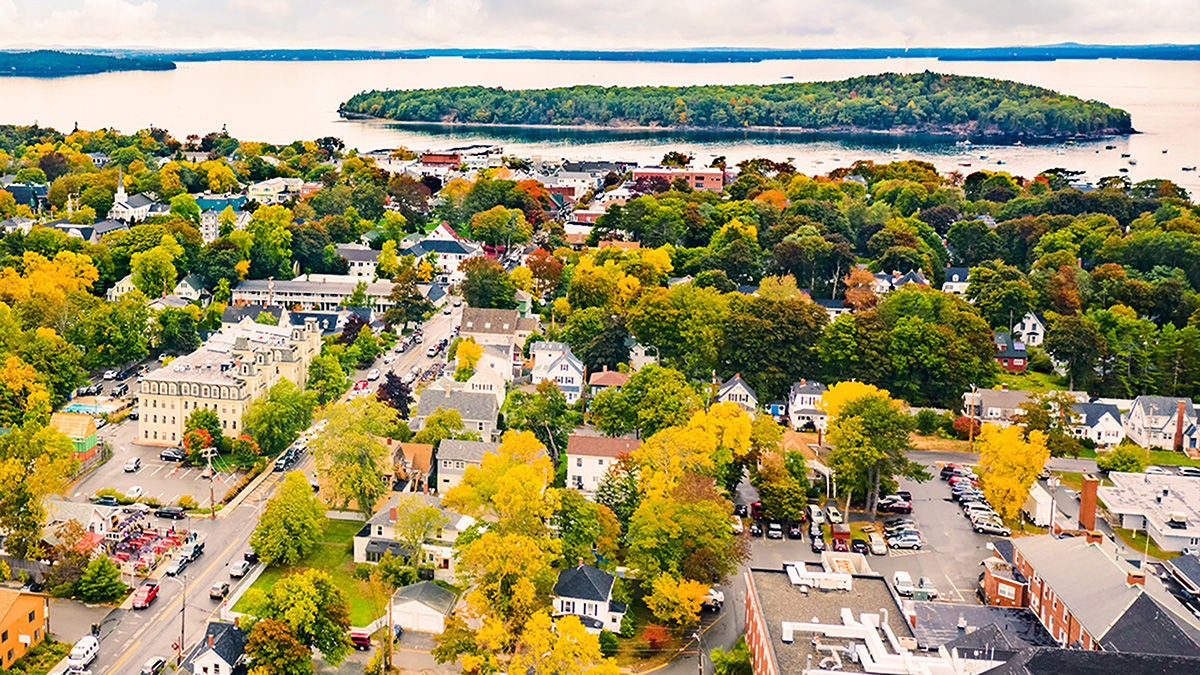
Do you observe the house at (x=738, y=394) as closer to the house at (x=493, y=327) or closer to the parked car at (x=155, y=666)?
the house at (x=493, y=327)

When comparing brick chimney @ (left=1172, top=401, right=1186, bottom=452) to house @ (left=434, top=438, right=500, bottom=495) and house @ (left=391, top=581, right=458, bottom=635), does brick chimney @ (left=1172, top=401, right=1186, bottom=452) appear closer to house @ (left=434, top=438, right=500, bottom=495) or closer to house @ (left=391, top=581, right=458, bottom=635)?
house @ (left=434, top=438, right=500, bottom=495)

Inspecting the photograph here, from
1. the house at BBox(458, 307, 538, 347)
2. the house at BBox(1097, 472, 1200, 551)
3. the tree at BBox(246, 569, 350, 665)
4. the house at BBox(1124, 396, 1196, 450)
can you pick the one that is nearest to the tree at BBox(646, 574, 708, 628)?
the tree at BBox(246, 569, 350, 665)

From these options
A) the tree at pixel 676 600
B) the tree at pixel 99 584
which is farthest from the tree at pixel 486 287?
A: the tree at pixel 676 600

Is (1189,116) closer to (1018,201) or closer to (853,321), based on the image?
(1018,201)

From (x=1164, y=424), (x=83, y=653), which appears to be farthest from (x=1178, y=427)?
(x=83, y=653)

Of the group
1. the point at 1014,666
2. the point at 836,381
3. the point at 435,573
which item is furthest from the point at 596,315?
the point at 1014,666
